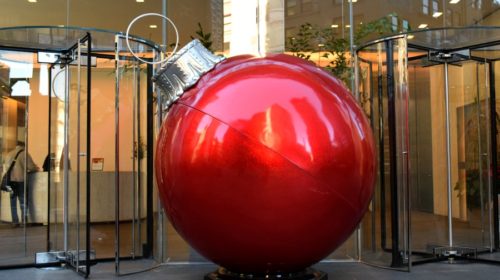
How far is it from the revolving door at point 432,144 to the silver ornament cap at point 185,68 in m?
2.62

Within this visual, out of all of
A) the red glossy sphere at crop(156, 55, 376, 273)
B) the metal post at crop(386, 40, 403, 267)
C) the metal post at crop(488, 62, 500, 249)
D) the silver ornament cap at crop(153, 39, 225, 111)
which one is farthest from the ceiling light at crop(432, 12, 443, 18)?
the silver ornament cap at crop(153, 39, 225, 111)

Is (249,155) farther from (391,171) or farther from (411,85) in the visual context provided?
(411,85)

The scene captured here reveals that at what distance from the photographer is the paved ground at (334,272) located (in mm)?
5691

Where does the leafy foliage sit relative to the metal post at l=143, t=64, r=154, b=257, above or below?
above

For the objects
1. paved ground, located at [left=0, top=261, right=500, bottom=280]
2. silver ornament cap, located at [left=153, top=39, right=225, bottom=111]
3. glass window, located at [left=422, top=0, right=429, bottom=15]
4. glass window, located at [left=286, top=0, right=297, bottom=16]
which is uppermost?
glass window, located at [left=422, top=0, right=429, bottom=15]

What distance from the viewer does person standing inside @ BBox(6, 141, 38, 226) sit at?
872 centimetres

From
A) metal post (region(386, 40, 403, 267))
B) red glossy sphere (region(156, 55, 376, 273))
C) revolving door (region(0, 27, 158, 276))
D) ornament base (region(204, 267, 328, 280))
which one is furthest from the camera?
revolving door (region(0, 27, 158, 276))

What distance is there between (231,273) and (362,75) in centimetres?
365

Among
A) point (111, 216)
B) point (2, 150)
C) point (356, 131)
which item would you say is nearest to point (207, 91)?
point (356, 131)

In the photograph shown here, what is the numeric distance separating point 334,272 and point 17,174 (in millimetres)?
5738

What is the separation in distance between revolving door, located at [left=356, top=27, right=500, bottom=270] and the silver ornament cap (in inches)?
103

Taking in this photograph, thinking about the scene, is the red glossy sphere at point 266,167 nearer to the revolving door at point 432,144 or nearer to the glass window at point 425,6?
the revolving door at point 432,144

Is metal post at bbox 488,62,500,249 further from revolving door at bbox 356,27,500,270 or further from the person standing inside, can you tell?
the person standing inside

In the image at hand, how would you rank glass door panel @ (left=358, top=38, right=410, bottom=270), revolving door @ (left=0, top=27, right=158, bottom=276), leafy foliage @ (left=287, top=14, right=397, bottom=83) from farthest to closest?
leafy foliage @ (left=287, top=14, right=397, bottom=83)
revolving door @ (left=0, top=27, right=158, bottom=276)
glass door panel @ (left=358, top=38, right=410, bottom=270)
